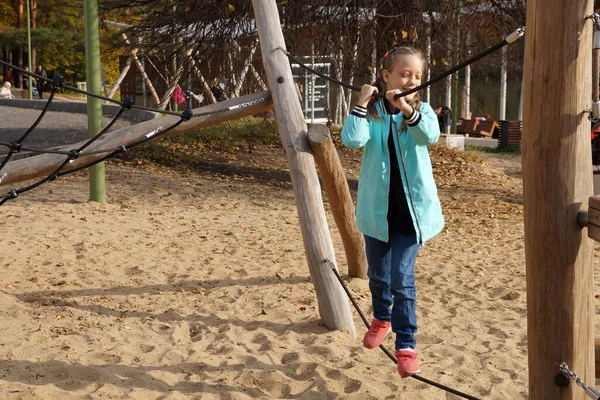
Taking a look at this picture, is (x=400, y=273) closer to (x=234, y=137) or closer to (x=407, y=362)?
(x=407, y=362)

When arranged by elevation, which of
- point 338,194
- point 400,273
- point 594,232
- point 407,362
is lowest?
point 407,362

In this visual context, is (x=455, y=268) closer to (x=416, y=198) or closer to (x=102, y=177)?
(x=416, y=198)

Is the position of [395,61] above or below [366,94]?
above

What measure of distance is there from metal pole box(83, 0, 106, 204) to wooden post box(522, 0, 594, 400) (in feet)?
21.6

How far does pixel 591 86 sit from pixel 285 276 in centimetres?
397

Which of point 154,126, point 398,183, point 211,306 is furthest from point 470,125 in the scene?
point 398,183

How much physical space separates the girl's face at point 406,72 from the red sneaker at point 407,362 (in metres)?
1.17

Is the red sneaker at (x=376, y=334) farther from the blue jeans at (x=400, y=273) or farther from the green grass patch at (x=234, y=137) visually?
the green grass patch at (x=234, y=137)

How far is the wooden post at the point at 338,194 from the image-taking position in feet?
16.6

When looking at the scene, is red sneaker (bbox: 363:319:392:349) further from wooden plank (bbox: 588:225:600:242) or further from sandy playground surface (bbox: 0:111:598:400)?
wooden plank (bbox: 588:225:600:242)

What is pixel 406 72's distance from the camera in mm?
3549

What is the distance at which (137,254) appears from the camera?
6.84m

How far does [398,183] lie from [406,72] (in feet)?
1.66

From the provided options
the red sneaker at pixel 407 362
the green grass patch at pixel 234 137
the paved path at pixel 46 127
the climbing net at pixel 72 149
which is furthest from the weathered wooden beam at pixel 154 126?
the green grass patch at pixel 234 137
